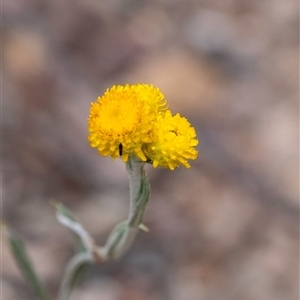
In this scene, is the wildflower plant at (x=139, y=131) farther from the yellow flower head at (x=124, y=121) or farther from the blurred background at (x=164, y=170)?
the blurred background at (x=164, y=170)

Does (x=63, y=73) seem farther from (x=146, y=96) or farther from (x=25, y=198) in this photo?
(x=146, y=96)

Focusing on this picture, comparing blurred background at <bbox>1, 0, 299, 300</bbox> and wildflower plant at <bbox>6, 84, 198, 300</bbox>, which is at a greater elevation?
blurred background at <bbox>1, 0, 299, 300</bbox>

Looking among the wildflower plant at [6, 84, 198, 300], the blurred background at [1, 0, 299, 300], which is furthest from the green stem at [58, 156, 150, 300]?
the blurred background at [1, 0, 299, 300]

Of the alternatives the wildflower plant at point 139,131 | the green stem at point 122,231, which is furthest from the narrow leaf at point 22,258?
the wildflower plant at point 139,131

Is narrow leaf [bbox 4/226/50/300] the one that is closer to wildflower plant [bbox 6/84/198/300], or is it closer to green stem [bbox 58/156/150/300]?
green stem [bbox 58/156/150/300]

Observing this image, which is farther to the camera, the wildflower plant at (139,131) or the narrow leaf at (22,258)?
the narrow leaf at (22,258)

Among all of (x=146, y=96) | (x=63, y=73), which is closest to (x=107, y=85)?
(x=63, y=73)
